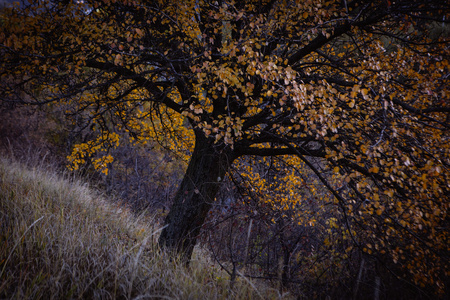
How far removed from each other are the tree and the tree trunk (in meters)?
0.02

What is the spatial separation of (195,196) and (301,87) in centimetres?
274

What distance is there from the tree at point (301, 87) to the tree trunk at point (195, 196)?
2 centimetres

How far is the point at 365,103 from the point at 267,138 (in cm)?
167

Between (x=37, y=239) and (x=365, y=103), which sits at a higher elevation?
(x=365, y=103)

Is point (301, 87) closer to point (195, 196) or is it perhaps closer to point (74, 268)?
point (195, 196)

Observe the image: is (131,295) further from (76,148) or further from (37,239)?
(76,148)

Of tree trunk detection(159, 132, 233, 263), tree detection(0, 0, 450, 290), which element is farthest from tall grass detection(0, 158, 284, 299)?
tree detection(0, 0, 450, 290)

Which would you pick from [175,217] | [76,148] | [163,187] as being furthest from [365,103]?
[163,187]

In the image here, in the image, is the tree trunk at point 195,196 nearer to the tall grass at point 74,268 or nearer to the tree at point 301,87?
the tree at point 301,87

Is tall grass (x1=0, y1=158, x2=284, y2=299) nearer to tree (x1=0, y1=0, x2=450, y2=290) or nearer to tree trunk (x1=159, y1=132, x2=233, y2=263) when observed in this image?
tree trunk (x1=159, y1=132, x2=233, y2=263)

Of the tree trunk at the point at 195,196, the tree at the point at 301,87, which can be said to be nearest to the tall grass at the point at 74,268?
the tree trunk at the point at 195,196

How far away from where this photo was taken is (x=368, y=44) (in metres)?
4.18

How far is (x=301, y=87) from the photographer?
266 cm

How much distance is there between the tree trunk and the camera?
413 cm
